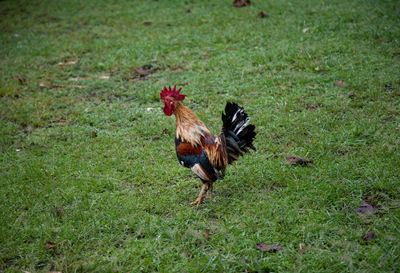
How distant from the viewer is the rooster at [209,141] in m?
4.24

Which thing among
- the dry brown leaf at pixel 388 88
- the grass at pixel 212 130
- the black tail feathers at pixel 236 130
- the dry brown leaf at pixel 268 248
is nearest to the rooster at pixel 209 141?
the black tail feathers at pixel 236 130

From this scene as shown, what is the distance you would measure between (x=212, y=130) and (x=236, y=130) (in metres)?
1.66

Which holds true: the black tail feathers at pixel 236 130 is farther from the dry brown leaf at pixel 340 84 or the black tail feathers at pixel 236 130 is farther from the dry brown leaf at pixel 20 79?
the dry brown leaf at pixel 20 79

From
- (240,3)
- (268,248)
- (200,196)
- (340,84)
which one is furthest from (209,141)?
(240,3)

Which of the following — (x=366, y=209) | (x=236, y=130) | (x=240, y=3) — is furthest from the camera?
(x=240, y=3)

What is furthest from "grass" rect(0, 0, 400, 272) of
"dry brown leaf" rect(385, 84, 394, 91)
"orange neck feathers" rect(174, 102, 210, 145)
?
"orange neck feathers" rect(174, 102, 210, 145)

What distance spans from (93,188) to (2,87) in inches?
158

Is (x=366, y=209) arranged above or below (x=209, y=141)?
below

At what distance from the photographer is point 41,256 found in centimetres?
384

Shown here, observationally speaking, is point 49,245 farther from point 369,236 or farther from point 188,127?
point 369,236

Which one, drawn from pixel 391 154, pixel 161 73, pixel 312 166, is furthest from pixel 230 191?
pixel 161 73

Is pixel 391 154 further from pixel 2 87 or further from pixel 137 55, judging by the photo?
pixel 2 87

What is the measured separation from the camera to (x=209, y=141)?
438 centimetres

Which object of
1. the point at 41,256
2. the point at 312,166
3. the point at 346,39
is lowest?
the point at 41,256
